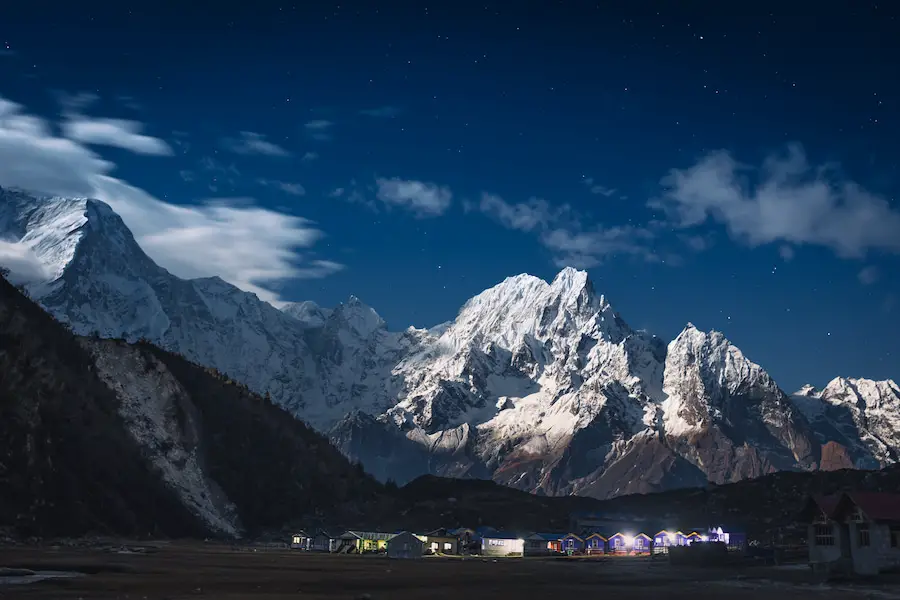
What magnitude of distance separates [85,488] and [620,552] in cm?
11518

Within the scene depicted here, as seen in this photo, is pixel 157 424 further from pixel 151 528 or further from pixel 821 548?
pixel 821 548

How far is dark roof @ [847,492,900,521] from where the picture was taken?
78438mm

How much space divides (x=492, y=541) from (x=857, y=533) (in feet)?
378

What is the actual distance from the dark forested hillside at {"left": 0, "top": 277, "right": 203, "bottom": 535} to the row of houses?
25.1 metres

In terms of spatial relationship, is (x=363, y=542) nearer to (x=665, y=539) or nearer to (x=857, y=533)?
(x=665, y=539)

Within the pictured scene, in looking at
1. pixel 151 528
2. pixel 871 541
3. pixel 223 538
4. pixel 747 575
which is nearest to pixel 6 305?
pixel 151 528

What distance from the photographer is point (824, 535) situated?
3492 inches

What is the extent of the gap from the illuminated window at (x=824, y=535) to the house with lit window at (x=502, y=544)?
93.9m

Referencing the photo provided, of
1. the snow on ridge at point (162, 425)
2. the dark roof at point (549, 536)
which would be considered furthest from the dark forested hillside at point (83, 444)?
the dark roof at point (549, 536)

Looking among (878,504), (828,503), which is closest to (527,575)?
(828,503)

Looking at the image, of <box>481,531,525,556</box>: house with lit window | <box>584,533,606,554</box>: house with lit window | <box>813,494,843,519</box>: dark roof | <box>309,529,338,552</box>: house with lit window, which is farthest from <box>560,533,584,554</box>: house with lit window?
<box>813,494,843,519</box>: dark roof

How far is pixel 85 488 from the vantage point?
134875 mm

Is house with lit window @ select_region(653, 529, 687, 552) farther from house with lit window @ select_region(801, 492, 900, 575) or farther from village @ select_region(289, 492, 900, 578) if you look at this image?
house with lit window @ select_region(801, 492, 900, 575)

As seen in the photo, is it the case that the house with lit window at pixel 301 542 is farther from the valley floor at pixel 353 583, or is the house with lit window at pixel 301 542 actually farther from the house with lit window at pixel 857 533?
the house with lit window at pixel 857 533
